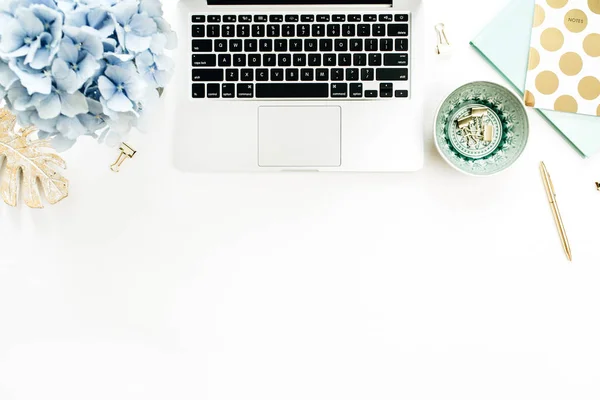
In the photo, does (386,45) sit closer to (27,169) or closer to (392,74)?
(392,74)

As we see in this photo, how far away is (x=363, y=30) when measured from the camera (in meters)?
0.67

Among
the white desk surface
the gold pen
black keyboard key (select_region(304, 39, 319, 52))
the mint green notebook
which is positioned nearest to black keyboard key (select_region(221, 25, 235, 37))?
black keyboard key (select_region(304, 39, 319, 52))

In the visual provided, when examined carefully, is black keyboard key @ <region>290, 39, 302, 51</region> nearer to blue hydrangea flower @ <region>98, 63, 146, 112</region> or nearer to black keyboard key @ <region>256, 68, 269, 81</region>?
black keyboard key @ <region>256, 68, 269, 81</region>

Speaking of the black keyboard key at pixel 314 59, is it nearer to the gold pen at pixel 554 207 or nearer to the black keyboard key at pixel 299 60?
the black keyboard key at pixel 299 60

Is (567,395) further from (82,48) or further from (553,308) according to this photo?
(82,48)

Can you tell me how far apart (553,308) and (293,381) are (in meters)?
0.41

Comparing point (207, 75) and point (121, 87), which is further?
point (207, 75)

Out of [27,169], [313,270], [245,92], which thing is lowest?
[313,270]

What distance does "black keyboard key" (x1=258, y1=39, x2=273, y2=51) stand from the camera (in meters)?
0.67

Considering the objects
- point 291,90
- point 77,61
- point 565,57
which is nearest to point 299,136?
point 291,90

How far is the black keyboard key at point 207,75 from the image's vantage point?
2.21 ft

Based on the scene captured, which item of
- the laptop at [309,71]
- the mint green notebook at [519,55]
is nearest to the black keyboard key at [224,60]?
the laptop at [309,71]

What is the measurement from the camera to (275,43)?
0.67 meters

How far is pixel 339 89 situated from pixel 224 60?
17cm
